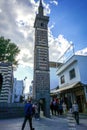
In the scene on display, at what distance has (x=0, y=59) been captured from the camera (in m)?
26.8

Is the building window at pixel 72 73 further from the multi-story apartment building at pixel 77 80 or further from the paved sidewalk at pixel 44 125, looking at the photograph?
the paved sidewalk at pixel 44 125

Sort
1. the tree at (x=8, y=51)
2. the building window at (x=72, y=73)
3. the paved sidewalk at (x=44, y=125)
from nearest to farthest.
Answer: the paved sidewalk at (x=44, y=125), the building window at (x=72, y=73), the tree at (x=8, y=51)

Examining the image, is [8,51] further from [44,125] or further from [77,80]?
[44,125]

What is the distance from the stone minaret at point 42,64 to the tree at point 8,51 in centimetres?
645

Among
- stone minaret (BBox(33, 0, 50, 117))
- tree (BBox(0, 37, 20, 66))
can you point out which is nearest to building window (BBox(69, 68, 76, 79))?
stone minaret (BBox(33, 0, 50, 117))

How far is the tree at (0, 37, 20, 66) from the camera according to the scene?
26750 mm

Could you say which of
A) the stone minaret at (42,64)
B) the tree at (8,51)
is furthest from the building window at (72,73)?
the tree at (8,51)

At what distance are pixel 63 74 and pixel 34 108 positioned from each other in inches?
492

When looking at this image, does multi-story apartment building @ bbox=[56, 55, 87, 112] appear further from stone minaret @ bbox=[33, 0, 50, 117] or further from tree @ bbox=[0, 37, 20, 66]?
tree @ bbox=[0, 37, 20, 66]

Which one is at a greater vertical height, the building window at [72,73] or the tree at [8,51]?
the tree at [8,51]

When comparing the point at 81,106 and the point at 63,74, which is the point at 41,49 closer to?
the point at 63,74

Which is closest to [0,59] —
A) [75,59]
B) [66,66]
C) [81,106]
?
[66,66]

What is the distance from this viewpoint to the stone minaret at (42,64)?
20.1 metres

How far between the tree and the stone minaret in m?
6.45
